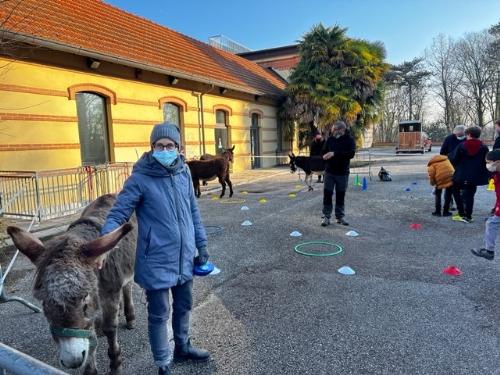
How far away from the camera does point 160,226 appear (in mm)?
2693

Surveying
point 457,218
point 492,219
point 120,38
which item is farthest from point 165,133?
point 120,38

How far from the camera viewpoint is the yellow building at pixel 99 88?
949 centimetres

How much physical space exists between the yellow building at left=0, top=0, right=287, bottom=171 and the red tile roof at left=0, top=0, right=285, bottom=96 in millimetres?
56

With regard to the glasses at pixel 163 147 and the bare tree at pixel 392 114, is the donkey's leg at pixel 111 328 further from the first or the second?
the bare tree at pixel 392 114

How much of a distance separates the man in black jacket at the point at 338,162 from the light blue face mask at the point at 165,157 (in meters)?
5.08

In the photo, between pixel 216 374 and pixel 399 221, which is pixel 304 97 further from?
pixel 216 374

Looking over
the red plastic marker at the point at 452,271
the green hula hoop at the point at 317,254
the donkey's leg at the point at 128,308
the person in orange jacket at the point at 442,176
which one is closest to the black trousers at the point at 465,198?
the person in orange jacket at the point at 442,176

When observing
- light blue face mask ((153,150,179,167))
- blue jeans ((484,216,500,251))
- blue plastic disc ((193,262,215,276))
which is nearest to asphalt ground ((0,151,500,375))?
blue jeans ((484,216,500,251))

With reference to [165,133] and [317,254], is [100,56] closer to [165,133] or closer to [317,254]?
[317,254]

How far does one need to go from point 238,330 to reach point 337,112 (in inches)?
767

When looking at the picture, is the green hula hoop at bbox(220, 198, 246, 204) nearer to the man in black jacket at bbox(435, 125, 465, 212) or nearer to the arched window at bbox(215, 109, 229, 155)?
the man in black jacket at bbox(435, 125, 465, 212)

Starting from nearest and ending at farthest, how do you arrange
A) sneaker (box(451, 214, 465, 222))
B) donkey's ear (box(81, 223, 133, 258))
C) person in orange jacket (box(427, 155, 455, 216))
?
donkey's ear (box(81, 223, 133, 258)), sneaker (box(451, 214, 465, 222)), person in orange jacket (box(427, 155, 455, 216))

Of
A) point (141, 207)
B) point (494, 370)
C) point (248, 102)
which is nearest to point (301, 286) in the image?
point (494, 370)

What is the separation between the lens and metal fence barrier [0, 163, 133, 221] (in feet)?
27.3
